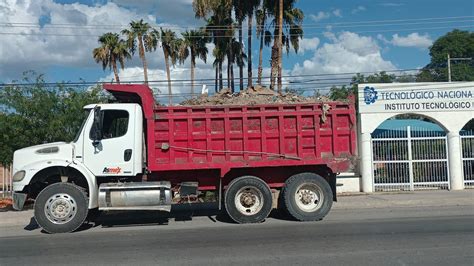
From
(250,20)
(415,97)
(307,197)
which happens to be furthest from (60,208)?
(250,20)

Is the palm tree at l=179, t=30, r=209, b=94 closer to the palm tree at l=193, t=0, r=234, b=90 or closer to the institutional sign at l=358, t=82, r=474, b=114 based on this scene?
the palm tree at l=193, t=0, r=234, b=90

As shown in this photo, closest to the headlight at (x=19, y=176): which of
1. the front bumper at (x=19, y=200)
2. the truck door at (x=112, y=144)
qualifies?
the front bumper at (x=19, y=200)

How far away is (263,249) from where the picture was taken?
825cm

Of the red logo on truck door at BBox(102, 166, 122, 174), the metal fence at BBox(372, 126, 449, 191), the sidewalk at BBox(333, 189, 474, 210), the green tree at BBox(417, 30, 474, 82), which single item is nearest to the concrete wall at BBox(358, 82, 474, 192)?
the metal fence at BBox(372, 126, 449, 191)

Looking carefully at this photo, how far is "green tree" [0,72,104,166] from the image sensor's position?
1569 centimetres

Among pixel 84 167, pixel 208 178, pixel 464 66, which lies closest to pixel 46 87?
pixel 84 167

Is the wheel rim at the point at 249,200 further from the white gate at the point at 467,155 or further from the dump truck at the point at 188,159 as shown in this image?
the white gate at the point at 467,155

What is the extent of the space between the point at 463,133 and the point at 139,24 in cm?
2342

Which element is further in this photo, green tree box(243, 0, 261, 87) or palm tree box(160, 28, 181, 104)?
palm tree box(160, 28, 181, 104)

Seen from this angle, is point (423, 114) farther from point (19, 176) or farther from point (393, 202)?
point (19, 176)

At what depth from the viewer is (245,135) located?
1173 centimetres

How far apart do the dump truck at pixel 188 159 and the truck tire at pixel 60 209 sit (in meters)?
0.02

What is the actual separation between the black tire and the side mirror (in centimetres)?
440

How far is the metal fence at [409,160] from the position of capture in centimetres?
1967
